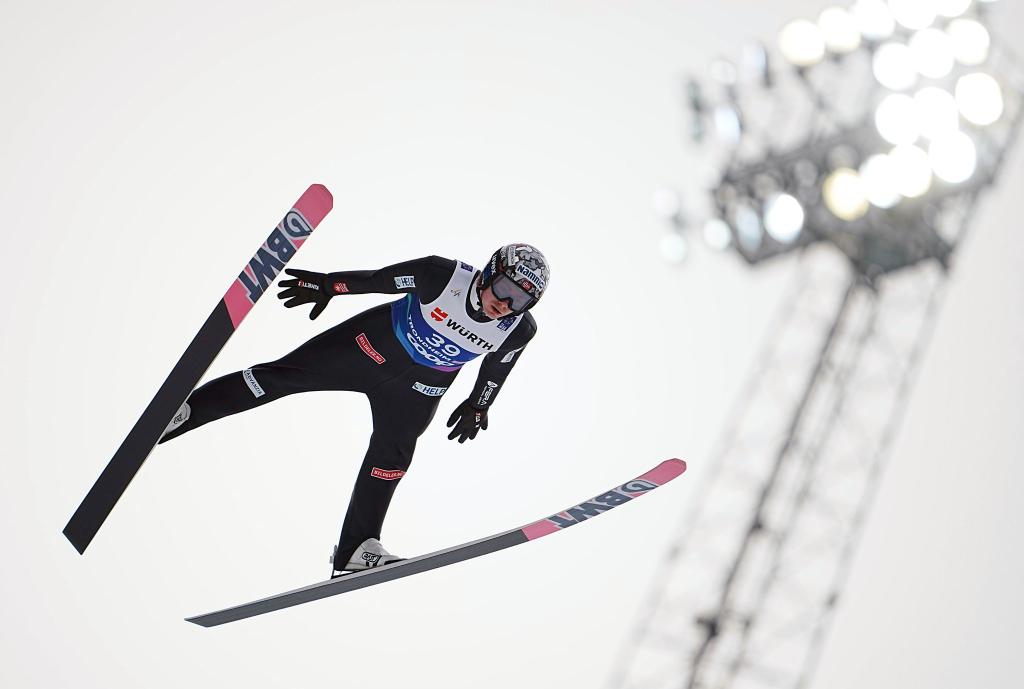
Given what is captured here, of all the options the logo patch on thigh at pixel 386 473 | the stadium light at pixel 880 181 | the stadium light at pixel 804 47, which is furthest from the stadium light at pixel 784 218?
the logo patch on thigh at pixel 386 473

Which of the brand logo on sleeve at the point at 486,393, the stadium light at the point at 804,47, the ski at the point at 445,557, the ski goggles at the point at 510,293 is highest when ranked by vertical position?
the stadium light at the point at 804,47

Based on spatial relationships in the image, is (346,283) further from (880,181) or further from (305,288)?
(880,181)

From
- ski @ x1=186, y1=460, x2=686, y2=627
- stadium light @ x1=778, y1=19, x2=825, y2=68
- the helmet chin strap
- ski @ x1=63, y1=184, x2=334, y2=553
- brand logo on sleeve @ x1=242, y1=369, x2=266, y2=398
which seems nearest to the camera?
ski @ x1=63, y1=184, x2=334, y2=553

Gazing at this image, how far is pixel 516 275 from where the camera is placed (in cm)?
537

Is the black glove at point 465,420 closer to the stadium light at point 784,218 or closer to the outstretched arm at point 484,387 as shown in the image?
the outstretched arm at point 484,387

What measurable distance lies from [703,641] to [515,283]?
451cm

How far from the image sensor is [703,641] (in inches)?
353

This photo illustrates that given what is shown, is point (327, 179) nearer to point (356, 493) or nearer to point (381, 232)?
point (381, 232)

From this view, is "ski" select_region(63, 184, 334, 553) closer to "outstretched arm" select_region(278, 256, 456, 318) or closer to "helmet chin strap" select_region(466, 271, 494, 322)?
"outstretched arm" select_region(278, 256, 456, 318)

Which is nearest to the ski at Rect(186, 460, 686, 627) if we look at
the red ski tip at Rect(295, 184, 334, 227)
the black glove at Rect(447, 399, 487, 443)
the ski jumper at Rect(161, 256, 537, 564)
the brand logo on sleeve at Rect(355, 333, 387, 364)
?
the ski jumper at Rect(161, 256, 537, 564)

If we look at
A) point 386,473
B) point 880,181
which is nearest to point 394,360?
point 386,473

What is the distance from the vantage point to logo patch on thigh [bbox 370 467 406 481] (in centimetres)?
593

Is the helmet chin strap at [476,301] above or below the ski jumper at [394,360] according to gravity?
above

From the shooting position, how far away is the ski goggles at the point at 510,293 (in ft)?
17.7
